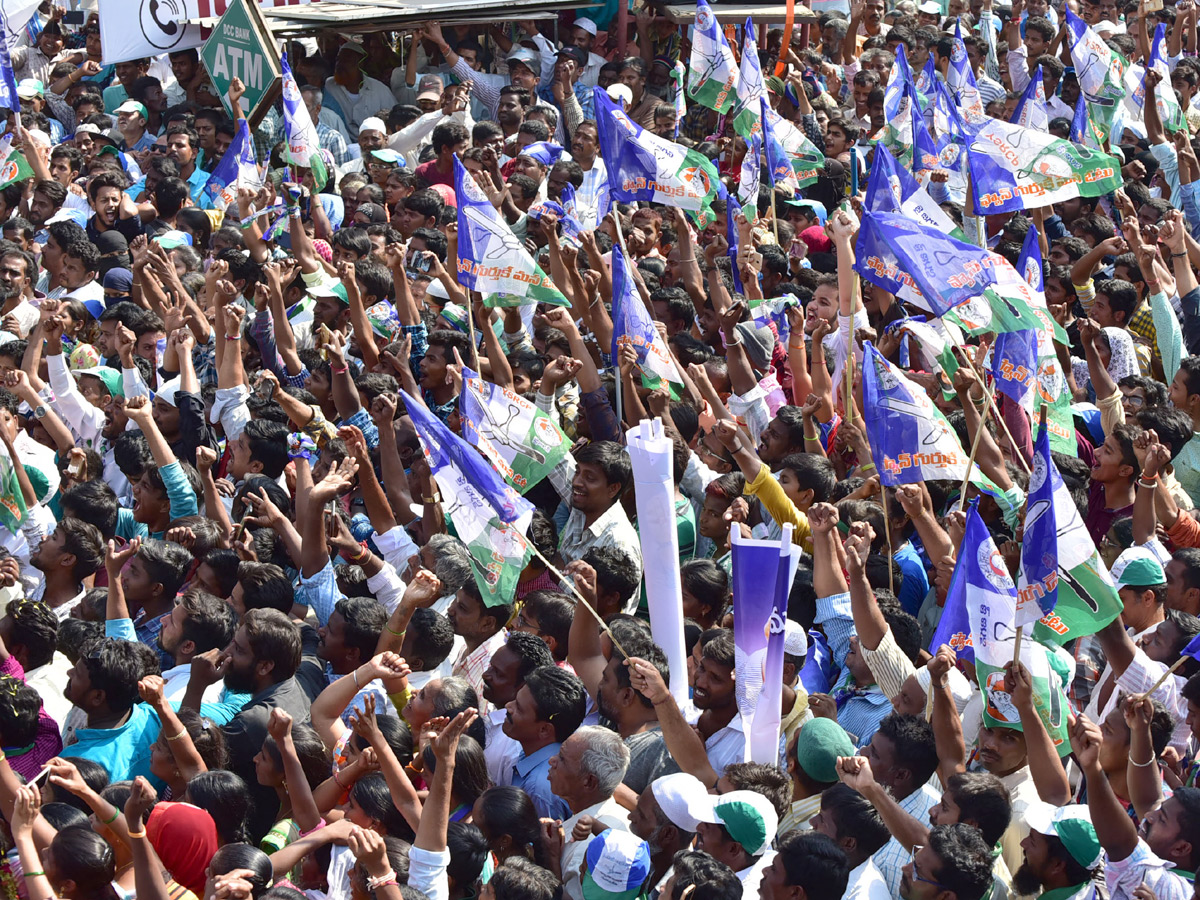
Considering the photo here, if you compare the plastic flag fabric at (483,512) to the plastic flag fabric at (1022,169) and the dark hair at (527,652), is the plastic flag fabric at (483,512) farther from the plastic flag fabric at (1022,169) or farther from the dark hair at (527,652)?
the plastic flag fabric at (1022,169)

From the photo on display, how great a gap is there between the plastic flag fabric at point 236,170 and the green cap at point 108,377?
213 centimetres

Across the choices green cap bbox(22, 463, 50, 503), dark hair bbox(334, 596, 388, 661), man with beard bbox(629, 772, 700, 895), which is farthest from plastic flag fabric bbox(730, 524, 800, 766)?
green cap bbox(22, 463, 50, 503)

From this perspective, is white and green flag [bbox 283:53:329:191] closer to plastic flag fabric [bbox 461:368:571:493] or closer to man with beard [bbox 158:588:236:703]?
plastic flag fabric [bbox 461:368:571:493]

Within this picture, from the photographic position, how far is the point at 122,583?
6145mm

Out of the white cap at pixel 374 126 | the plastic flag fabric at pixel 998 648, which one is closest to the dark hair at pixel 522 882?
the plastic flag fabric at pixel 998 648

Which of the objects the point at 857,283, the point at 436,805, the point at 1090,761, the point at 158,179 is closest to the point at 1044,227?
the point at 857,283

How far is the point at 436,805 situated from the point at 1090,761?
6.00 feet

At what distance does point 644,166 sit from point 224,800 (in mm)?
4945

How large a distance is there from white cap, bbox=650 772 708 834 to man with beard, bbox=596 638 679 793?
18.7 inches

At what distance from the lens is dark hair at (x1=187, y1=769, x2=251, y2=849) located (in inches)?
180

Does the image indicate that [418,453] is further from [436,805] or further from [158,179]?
[158,179]

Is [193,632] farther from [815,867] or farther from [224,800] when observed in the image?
[815,867]

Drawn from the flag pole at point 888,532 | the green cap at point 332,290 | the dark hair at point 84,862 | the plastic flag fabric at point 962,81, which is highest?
the dark hair at point 84,862

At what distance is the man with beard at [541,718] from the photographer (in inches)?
198
